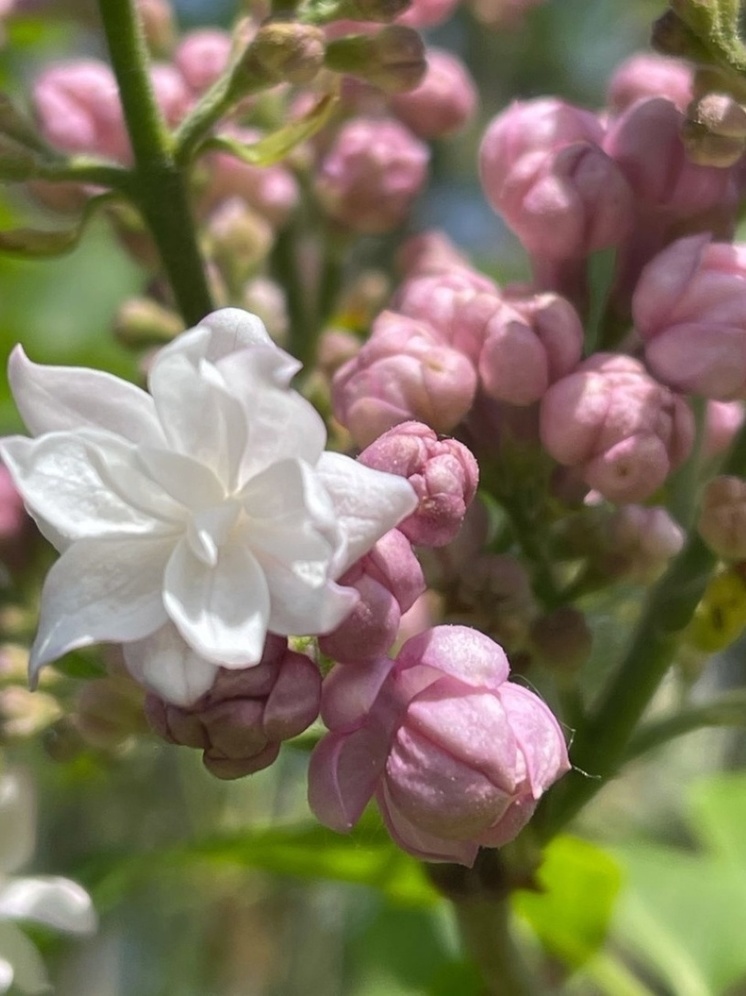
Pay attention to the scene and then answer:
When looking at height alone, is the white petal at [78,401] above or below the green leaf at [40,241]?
above

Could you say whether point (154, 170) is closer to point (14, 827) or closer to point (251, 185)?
point (251, 185)

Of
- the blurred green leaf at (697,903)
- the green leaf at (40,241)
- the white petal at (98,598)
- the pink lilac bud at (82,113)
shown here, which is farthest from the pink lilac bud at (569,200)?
the blurred green leaf at (697,903)

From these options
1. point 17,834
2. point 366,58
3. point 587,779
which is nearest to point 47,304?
point 17,834

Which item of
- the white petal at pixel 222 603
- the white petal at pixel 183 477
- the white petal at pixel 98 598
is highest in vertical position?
the white petal at pixel 183 477

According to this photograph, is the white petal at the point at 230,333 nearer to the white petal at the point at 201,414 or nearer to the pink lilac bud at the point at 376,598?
the white petal at the point at 201,414

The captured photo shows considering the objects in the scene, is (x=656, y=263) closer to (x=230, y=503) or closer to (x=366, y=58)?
(x=366, y=58)

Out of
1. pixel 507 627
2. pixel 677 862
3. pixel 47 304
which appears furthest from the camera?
pixel 47 304

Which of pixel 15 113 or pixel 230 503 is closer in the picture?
pixel 230 503
